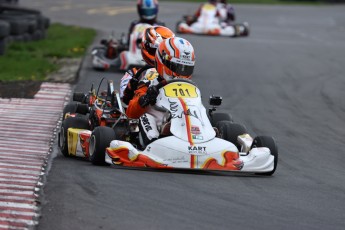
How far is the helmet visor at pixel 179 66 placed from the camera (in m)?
9.07

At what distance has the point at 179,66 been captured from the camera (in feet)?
29.8

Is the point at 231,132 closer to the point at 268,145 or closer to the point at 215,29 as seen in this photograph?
the point at 268,145

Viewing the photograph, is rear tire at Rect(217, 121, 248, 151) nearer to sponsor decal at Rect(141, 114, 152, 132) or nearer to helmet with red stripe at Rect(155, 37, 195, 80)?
helmet with red stripe at Rect(155, 37, 195, 80)

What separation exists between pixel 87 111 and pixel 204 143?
94.4 inches

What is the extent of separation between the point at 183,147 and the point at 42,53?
10.6 m

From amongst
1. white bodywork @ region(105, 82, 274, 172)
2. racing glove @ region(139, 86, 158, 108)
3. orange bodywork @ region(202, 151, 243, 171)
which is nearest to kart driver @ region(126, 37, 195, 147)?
racing glove @ region(139, 86, 158, 108)

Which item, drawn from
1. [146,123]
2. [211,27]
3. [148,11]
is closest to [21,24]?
[148,11]

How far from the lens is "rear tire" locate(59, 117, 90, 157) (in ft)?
30.6

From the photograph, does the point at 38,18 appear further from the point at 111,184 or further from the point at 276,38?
the point at 111,184

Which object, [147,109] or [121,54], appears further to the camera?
[121,54]

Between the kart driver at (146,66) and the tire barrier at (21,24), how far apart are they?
7679mm

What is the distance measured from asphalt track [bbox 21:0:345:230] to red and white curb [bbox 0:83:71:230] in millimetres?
127

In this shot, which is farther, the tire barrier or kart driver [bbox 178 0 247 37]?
kart driver [bbox 178 0 247 37]

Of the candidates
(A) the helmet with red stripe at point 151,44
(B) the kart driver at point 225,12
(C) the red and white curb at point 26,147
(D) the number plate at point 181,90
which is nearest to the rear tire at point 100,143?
(C) the red and white curb at point 26,147
